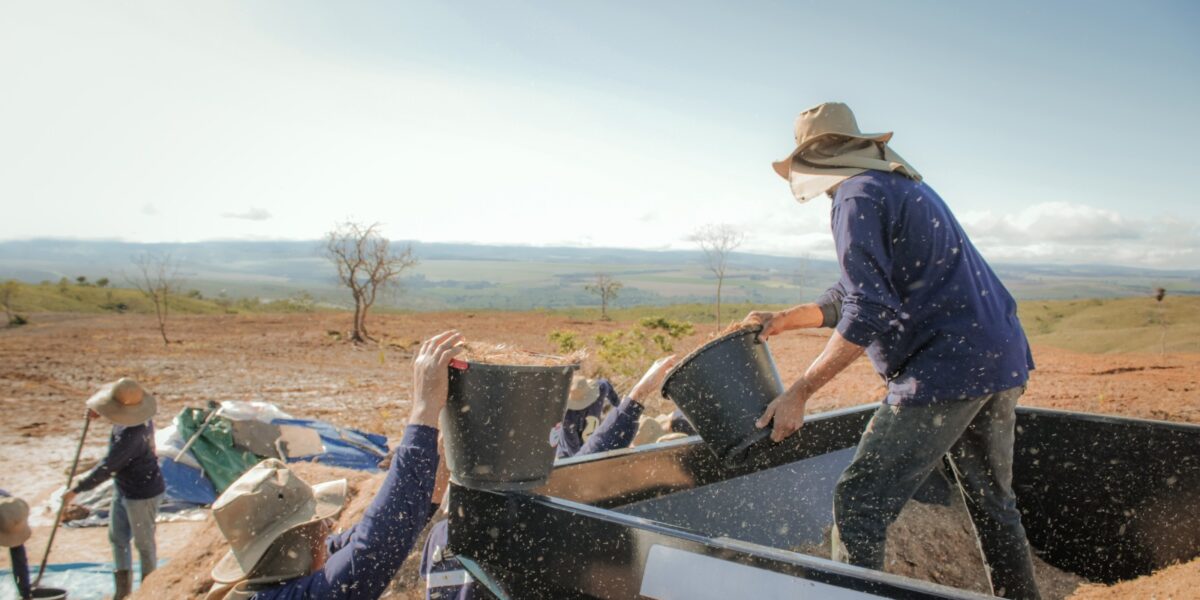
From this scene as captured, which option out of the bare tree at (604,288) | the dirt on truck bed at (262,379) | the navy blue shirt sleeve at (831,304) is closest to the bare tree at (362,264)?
the dirt on truck bed at (262,379)

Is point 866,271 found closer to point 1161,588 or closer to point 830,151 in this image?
point 830,151

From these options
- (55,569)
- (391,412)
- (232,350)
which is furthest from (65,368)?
(55,569)

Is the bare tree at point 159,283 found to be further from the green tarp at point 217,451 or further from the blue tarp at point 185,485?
the blue tarp at point 185,485

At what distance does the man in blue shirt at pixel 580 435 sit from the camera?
1.93m

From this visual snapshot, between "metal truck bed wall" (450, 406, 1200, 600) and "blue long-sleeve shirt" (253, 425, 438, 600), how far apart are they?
0.14 metres

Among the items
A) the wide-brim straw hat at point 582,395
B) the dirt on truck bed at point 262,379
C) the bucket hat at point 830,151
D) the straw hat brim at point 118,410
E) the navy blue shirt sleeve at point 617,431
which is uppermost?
the bucket hat at point 830,151

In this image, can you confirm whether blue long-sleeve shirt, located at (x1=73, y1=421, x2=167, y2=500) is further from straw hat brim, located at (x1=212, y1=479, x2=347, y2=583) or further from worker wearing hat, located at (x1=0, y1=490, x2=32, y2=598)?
straw hat brim, located at (x1=212, y1=479, x2=347, y2=583)

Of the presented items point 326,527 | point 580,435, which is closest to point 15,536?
point 580,435

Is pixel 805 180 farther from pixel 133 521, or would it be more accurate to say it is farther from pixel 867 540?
pixel 133 521

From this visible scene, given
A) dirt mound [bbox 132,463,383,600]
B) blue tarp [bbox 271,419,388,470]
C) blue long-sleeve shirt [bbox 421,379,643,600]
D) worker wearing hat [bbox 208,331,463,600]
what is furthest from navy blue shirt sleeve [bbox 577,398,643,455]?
blue tarp [bbox 271,419,388,470]

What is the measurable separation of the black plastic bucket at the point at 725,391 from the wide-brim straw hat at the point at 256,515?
121cm

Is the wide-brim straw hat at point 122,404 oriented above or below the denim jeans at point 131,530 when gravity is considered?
above

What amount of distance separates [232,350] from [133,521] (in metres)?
21.4

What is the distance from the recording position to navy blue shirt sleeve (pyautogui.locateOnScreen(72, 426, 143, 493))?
239 inches
